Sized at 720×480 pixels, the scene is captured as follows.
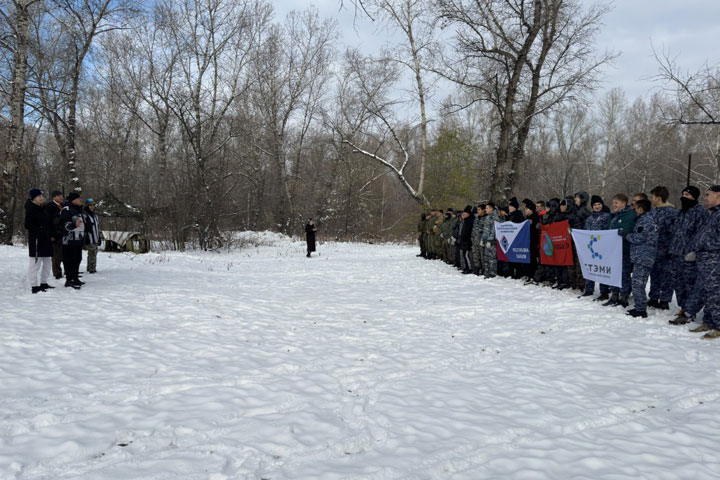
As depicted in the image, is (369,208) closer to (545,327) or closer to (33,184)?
(33,184)

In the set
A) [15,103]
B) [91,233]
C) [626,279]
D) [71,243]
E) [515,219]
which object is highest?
[15,103]

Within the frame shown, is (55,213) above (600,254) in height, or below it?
above

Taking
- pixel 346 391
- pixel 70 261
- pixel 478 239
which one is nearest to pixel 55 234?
pixel 70 261

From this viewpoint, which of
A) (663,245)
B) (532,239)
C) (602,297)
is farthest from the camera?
(532,239)

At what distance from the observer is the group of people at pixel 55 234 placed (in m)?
8.21

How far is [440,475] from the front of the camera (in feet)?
9.43

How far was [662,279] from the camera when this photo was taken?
7.37 meters

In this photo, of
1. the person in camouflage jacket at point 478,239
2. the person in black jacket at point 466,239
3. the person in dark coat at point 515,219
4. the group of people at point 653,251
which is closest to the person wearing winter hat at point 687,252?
the group of people at point 653,251

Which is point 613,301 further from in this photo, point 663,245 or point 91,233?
point 91,233

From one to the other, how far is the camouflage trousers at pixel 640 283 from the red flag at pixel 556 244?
2375 mm

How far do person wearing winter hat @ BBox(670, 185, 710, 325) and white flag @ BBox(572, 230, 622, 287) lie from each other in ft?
2.97

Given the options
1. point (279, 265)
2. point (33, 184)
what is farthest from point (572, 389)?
point (33, 184)

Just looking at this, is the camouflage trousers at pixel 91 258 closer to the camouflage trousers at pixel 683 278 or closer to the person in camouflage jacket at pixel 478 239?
the person in camouflage jacket at pixel 478 239

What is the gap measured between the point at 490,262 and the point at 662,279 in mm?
5109
